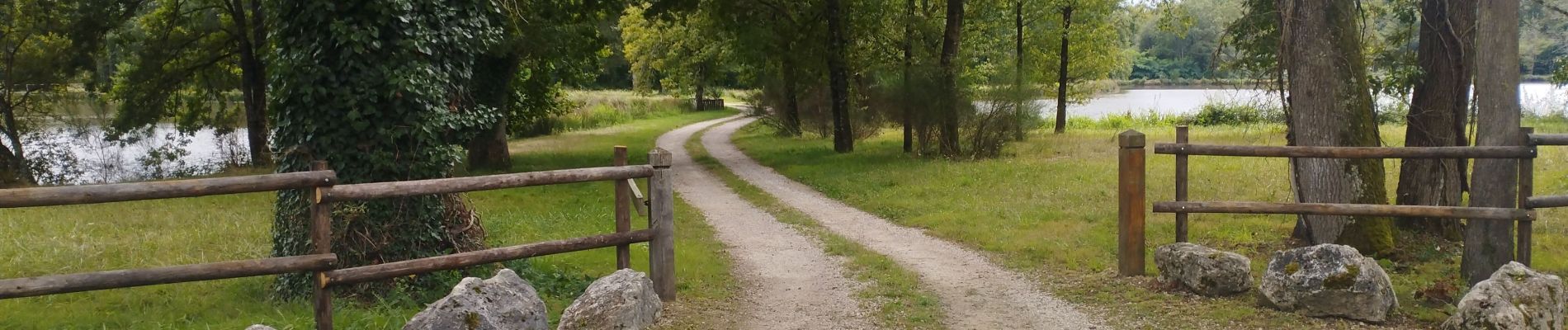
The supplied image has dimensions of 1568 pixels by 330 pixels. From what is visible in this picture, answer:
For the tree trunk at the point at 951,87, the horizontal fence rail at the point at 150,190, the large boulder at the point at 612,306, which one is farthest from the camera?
the tree trunk at the point at 951,87

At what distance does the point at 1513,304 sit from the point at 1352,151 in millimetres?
1756

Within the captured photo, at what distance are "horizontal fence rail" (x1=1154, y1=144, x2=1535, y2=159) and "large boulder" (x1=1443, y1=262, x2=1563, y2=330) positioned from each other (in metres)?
1.07

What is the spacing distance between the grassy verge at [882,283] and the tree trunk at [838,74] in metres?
10.4

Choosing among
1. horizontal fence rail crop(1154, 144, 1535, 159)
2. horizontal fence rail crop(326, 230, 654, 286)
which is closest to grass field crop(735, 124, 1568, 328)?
horizontal fence rail crop(1154, 144, 1535, 159)

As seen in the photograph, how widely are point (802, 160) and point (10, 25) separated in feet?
56.2

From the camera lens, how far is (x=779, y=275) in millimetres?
9148

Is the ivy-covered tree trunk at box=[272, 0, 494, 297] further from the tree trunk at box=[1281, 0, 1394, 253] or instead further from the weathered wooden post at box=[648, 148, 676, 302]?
the tree trunk at box=[1281, 0, 1394, 253]

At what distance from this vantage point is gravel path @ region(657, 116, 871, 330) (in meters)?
7.34

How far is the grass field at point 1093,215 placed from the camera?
746 cm

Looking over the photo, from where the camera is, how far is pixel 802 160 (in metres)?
22.5

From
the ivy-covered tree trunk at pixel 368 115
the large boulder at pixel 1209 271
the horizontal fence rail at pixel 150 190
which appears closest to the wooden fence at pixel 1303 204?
the large boulder at pixel 1209 271

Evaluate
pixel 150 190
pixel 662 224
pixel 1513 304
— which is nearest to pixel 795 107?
pixel 662 224

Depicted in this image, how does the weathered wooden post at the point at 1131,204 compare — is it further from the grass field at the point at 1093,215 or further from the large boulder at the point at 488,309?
the large boulder at the point at 488,309

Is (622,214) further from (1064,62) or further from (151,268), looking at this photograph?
(1064,62)
